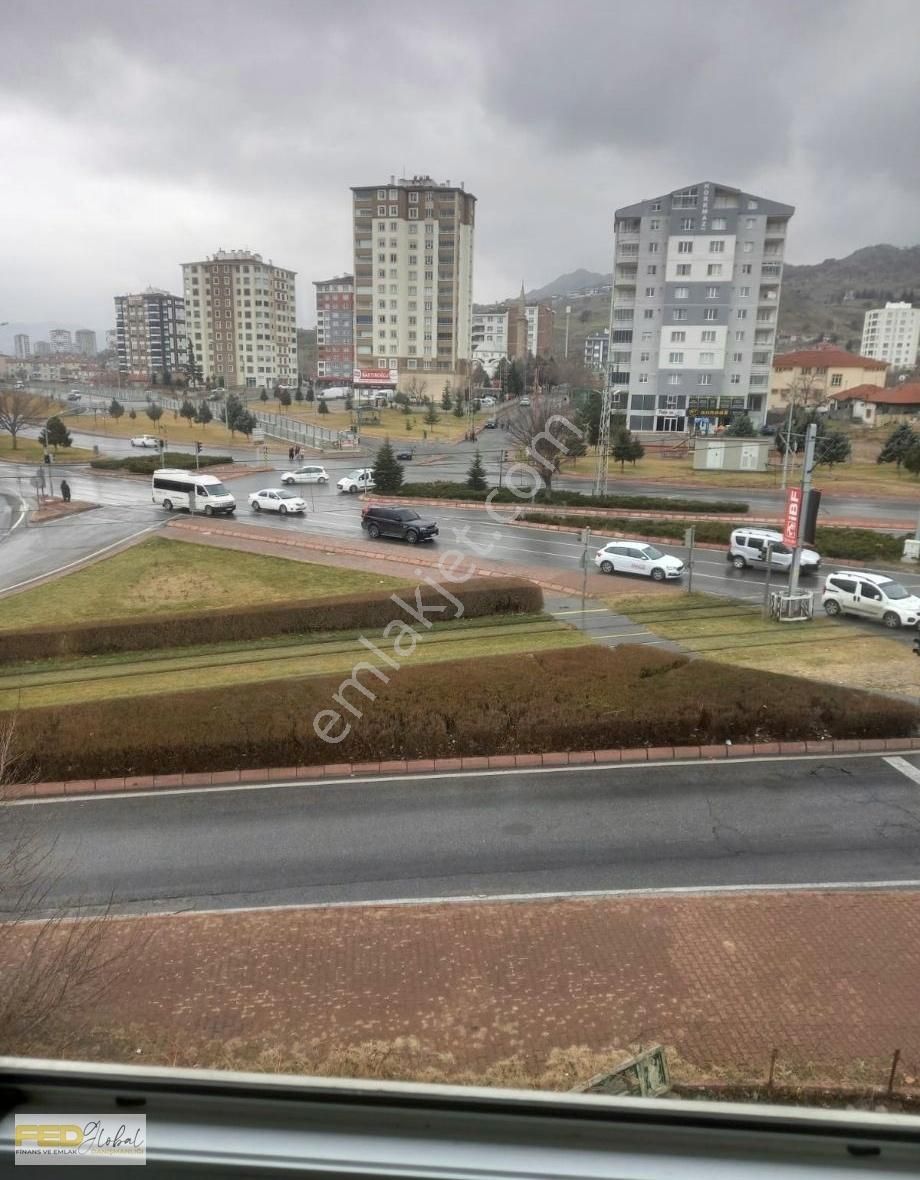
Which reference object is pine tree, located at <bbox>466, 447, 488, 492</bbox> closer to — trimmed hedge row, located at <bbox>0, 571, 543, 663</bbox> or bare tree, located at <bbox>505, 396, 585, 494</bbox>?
bare tree, located at <bbox>505, 396, 585, 494</bbox>

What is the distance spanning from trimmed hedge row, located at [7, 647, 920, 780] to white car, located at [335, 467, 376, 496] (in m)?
29.7

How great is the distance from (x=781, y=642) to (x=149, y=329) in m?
160

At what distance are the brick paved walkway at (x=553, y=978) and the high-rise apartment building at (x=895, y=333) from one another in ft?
553

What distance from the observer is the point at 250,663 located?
16328 mm

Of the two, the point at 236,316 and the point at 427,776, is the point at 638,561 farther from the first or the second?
the point at 236,316

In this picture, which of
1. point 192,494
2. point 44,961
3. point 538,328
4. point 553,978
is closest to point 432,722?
point 553,978

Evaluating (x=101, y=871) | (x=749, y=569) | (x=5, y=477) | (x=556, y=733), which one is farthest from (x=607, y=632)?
(x=5, y=477)

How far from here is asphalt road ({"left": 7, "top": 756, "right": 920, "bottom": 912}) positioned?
26.9 ft

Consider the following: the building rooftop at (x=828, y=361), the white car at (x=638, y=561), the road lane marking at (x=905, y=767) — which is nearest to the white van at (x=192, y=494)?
the white car at (x=638, y=561)

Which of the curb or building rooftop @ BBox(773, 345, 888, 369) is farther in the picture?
building rooftop @ BBox(773, 345, 888, 369)

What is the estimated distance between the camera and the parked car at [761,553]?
24188 mm

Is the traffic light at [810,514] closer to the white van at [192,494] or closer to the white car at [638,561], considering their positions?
the white car at [638,561]

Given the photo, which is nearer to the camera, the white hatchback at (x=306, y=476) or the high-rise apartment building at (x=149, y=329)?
the white hatchback at (x=306, y=476)

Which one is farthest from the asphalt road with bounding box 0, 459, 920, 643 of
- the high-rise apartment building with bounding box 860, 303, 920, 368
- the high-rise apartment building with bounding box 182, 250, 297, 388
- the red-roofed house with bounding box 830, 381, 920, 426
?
the high-rise apartment building with bounding box 860, 303, 920, 368
